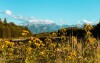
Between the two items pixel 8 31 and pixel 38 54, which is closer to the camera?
pixel 38 54

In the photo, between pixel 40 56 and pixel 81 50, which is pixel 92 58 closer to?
pixel 81 50

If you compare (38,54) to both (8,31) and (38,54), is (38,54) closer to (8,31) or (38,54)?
(38,54)

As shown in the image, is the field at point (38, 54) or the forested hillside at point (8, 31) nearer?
the field at point (38, 54)

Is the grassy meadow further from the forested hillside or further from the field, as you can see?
the forested hillside

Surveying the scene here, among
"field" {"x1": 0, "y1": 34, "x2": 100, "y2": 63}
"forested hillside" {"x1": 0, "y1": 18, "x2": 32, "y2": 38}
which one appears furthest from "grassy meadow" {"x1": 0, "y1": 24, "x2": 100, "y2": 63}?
"forested hillside" {"x1": 0, "y1": 18, "x2": 32, "y2": 38}

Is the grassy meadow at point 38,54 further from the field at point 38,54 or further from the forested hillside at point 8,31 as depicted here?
the forested hillside at point 8,31

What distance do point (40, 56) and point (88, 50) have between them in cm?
186

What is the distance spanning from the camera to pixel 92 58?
8.93m

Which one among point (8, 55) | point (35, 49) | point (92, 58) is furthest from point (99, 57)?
point (8, 55)

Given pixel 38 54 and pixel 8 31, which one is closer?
pixel 38 54

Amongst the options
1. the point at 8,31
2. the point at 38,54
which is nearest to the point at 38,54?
the point at 38,54

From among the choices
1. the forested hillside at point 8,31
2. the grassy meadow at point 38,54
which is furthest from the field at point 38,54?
the forested hillside at point 8,31

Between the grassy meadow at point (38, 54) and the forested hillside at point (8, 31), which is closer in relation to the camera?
the grassy meadow at point (38, 54)

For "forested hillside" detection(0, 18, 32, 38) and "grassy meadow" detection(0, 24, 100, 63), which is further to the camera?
"forested hillside" detection(0, 18, 32, 38)
